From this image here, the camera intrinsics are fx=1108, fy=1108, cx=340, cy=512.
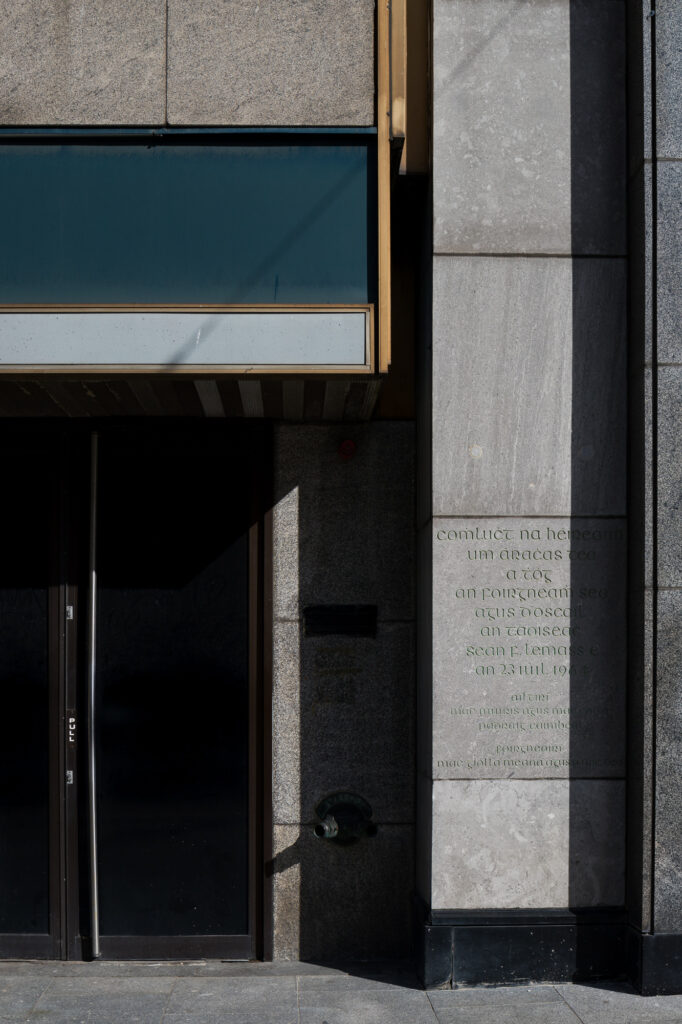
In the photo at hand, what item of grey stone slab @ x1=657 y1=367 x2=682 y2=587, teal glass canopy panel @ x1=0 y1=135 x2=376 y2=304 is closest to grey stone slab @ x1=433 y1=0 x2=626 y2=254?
teal glass canopy panel @ x1=0 y1=135 x2=376 y2=304

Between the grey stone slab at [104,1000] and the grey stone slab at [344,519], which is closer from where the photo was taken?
the grey stone slab at [104,1000]

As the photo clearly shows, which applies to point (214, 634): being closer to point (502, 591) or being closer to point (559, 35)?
point (502, 591)

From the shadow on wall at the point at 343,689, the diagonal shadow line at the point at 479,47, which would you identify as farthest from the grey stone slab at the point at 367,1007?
the diagonal shadow line at the point at 479,47

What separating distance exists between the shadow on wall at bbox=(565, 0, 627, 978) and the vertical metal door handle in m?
3.22

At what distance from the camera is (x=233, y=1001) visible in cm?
684

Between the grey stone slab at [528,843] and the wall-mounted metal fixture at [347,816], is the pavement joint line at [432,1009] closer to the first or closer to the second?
the grey stone slab at [528,843]

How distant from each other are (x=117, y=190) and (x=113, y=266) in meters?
0.48

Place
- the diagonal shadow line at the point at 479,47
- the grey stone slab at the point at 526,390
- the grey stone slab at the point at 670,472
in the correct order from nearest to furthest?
1. the grey stone slab at the point at 670,472
2. the grey stone slab at the point at 526,390
3. the diagonal shadow line at the point at 479,47

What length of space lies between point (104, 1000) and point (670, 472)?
483 cm

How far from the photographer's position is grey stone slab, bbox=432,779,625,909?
23.1 feet

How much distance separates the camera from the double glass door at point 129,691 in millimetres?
7684

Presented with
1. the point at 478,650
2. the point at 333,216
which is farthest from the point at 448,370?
the point at 478,650

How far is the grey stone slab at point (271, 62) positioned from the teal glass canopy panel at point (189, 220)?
0.18 metres

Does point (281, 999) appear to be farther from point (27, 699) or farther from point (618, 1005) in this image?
point (27, 699)
